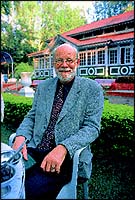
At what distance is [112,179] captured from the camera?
75.5 inches

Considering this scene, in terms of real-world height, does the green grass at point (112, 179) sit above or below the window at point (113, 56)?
below

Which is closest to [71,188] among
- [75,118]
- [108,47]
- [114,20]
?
[75,118]

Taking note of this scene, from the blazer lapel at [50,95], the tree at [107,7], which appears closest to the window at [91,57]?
the tree at [107,7]

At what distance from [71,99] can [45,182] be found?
315 mm

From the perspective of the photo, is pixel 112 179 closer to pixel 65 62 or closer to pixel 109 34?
pixel 65 62

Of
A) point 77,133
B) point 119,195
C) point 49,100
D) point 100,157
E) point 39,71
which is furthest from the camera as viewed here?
point 39,71

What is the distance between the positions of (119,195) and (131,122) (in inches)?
21.1

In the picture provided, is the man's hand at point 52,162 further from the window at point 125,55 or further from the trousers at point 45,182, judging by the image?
the window at point 125,55

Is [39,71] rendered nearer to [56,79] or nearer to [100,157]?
[100,157]

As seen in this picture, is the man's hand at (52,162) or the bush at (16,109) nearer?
the man's hand at (52,162)

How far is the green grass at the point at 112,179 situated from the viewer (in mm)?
1679

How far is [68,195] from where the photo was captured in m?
0.61

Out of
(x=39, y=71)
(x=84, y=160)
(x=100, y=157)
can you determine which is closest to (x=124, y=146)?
(x=100, y=157)

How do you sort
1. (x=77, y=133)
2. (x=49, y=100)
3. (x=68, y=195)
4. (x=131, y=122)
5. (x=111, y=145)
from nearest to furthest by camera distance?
(x=68, y=195) < (x=77, y=133) < (x=49, y=100) < (x=131, y=122) < (x=111, y=145)
